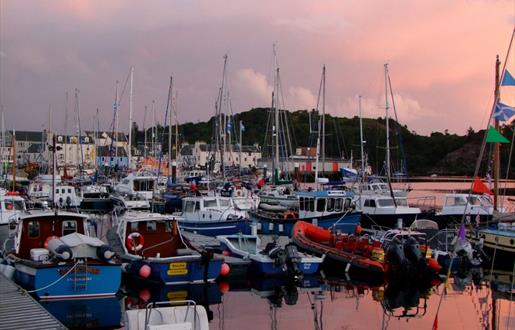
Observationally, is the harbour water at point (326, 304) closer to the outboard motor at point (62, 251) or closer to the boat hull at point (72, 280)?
the boat hull at point (72, 280)

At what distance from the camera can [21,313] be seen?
14953mm

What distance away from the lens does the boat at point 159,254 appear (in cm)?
2298

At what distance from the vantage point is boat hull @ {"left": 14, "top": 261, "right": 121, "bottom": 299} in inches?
786

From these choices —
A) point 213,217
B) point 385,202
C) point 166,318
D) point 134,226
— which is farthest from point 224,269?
point 385,202

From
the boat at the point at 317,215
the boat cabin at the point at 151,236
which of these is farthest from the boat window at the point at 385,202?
the boat cabin at the point at 151,236

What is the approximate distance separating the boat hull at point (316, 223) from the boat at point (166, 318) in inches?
955

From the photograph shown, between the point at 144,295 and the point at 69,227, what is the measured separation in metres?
3.82

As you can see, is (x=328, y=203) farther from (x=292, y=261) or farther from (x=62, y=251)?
(x=62, y=251)

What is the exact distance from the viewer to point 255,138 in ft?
611

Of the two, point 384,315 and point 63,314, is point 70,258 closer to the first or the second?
point 63,314

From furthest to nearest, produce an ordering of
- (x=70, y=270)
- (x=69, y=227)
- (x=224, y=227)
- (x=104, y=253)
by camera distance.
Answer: (x=224, y=227), (x=69, y=227), (x=104, y=253), (x=70, y=270)

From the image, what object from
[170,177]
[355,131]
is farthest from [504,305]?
[355,131]

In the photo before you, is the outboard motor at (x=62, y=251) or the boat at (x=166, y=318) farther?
the outboard motor at (x=62, y=251)

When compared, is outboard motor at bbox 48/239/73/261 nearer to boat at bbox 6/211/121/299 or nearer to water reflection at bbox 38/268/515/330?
boat at bbox 6/211/121/299
